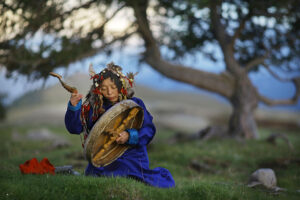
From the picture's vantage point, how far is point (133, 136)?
4.75 metres

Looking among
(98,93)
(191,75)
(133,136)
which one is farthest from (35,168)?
(191,75)

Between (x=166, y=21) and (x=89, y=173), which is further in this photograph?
(x=166, y=21)

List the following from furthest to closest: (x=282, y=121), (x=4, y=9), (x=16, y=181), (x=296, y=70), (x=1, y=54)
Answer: (x=282, y=121), (x=296, y=70), (x=1, y=54), (x=4, y=9), (x=16, y=181)

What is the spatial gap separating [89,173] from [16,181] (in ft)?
3.39

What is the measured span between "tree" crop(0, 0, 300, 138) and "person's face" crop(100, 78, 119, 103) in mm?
4393

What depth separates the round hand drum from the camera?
14.7 ft

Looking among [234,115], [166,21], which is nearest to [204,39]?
[166,21]

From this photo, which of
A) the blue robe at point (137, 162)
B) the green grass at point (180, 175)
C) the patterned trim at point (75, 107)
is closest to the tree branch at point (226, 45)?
the green grass at point (180, 175)

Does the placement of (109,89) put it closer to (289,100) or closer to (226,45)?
(226,45)

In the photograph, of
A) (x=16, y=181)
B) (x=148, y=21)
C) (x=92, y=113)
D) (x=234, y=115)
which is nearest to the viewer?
(x=16, y=181)

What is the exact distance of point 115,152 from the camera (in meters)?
4.86

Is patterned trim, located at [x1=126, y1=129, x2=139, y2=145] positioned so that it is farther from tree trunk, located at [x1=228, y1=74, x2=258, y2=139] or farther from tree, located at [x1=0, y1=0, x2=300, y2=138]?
tree trunk, located at [x1=228, y1=74, x2=258, y2=139]

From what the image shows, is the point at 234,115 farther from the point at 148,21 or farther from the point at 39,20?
the point at 39,20

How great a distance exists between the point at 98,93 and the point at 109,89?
6.5 inches
